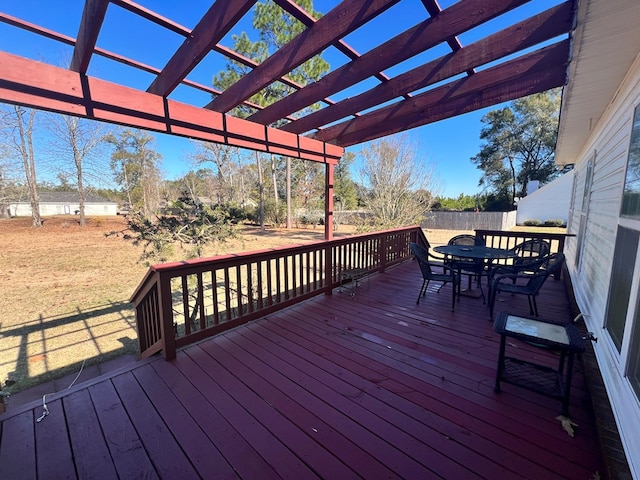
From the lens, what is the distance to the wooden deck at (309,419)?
1.43 m

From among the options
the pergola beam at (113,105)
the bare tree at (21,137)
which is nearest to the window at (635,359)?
the pergola beam at (113,105)

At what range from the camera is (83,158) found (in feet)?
46.0

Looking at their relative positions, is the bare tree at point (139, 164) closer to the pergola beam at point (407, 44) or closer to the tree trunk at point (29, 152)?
the tree trunk at point (29, 152)

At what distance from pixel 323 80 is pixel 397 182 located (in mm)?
8841

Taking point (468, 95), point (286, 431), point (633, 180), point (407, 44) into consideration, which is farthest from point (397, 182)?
point (286, 431)

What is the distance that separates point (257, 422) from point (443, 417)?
3.80ft

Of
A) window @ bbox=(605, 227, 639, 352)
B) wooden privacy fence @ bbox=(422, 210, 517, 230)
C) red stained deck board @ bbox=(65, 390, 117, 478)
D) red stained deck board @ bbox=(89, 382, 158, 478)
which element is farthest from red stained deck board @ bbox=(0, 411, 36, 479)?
wooden privacy fence @ bbox=(422, 210, 517, 230)

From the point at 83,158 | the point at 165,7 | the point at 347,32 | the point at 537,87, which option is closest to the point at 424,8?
the point at 347,32

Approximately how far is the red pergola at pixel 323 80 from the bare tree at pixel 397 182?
7.38 metres

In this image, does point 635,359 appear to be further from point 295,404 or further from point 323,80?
point 323,80

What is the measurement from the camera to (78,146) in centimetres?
1380

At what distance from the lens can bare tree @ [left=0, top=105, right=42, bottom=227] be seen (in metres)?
11.6

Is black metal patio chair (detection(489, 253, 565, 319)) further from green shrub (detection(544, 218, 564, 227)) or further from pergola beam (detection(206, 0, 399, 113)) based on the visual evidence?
green shrub (detection(544, 218, 564, 227))

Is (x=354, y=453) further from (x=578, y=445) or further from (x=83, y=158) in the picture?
(x=83, y=158)
